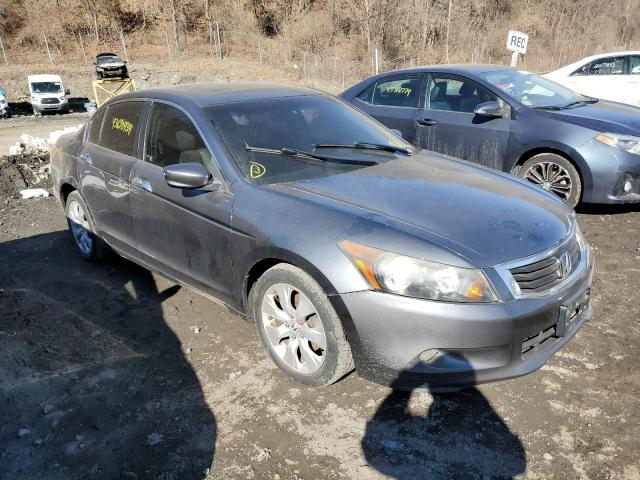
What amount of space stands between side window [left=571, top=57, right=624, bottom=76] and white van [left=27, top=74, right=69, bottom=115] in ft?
75.1

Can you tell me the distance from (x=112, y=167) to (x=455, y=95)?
418cm

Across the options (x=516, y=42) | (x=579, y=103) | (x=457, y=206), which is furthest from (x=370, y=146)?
(x=516, y=42)

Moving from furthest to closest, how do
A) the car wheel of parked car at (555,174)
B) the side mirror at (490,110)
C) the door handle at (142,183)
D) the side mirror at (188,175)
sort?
the side mirror at (490,110) → the car wheel of parked car at (555,174) → the door handle at (142,183) → the side mirror at (188,175)

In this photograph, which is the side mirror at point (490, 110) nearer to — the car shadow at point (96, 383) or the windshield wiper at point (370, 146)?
the windshield wiper at point (370, 146)

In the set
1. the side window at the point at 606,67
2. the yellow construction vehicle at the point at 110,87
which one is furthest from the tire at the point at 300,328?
the yellow construction vehicle at the point at 110,87

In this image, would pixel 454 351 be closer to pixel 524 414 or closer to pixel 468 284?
pixel 468 284

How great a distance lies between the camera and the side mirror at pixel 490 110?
562 cm

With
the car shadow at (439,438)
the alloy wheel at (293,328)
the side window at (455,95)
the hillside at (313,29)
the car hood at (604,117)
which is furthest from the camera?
the hillside at (313,29)

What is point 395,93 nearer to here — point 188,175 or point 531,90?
point 531,90

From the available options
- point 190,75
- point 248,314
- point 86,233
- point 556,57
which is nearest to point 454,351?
point 248,314

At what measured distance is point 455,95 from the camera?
6.23 meters

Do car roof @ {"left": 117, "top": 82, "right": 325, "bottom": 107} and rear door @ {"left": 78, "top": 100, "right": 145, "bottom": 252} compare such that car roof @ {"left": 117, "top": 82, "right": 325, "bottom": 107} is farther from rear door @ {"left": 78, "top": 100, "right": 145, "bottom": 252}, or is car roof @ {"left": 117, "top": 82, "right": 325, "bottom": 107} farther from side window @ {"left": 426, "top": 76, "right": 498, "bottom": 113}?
side window @ {"left": 426, "top": 76, "right": 498, "bottom": 113}

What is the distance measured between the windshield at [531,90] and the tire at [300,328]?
14.1 ft

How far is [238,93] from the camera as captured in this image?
3.71 m
